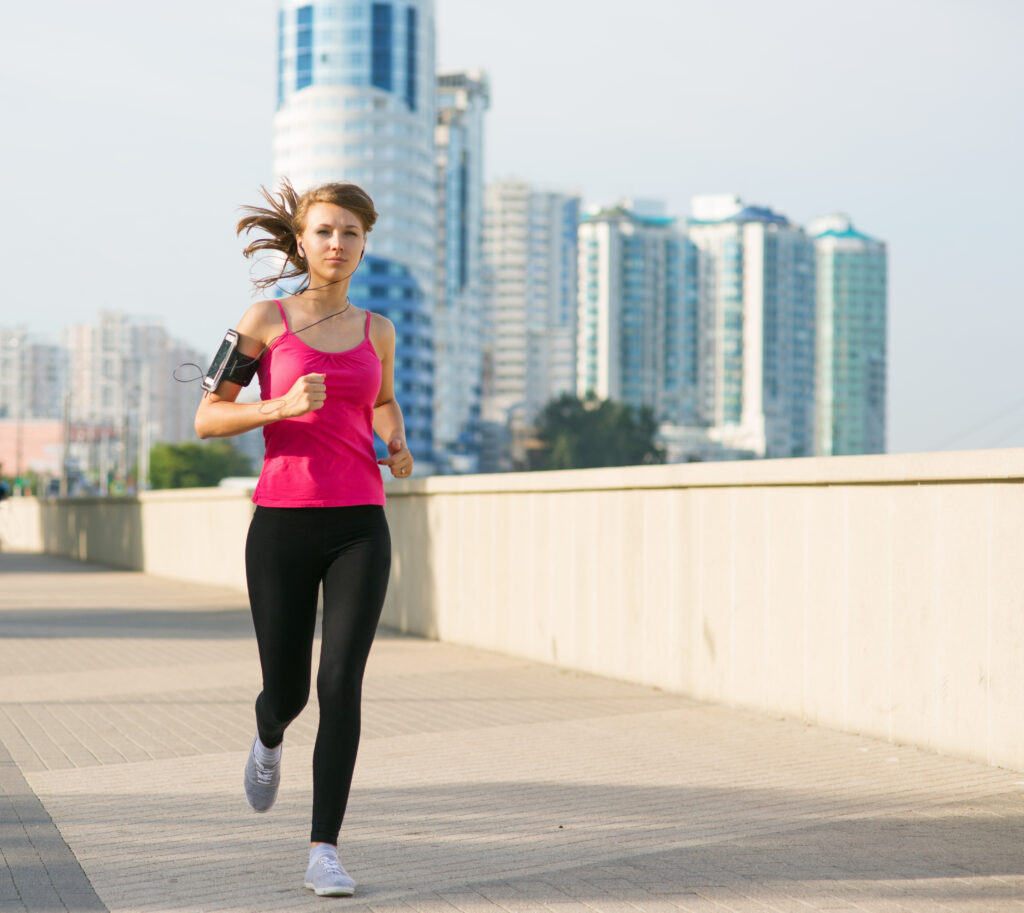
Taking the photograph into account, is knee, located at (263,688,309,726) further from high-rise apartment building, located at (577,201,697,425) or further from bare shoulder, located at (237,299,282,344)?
high-rise apartment building, located at (577,201,697,425)

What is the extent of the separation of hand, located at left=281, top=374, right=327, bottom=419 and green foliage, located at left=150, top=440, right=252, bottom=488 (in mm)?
133535

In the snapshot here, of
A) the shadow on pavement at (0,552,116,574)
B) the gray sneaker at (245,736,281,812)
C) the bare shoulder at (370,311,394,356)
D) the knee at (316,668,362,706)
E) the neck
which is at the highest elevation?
the neck

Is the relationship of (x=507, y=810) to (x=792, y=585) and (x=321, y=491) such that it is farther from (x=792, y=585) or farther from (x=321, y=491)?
(x=792, y=585)

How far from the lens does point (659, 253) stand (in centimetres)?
18538

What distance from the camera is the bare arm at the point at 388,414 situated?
4426mm

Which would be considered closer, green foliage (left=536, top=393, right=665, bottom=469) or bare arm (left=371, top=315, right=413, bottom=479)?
bare arm (left=371, top=315, right=413, bottom=479)

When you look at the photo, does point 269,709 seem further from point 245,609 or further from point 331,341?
point 245,609

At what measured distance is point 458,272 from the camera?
7018 inches

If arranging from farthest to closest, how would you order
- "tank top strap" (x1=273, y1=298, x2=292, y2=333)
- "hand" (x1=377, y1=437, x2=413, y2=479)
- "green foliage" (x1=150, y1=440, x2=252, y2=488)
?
"green foliage" (x1=150, y1=440, x2=252, y2=488)
"hand" (x1=377, y1=437, x2=413, y2=479)
"tank top strap" (x1=273, y1=298, x2=292, y2=333)

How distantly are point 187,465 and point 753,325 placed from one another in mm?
80606

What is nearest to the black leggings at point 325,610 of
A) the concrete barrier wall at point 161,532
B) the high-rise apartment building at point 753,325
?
the concrete barrier wall at point 161,532

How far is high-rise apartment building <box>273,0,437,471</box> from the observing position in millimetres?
148500

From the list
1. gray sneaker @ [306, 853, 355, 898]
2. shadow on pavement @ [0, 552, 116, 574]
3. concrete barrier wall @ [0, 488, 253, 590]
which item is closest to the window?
concrete barrier wall @ [0, 488, 253, 590]

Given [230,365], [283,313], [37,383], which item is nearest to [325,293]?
[283,313]
